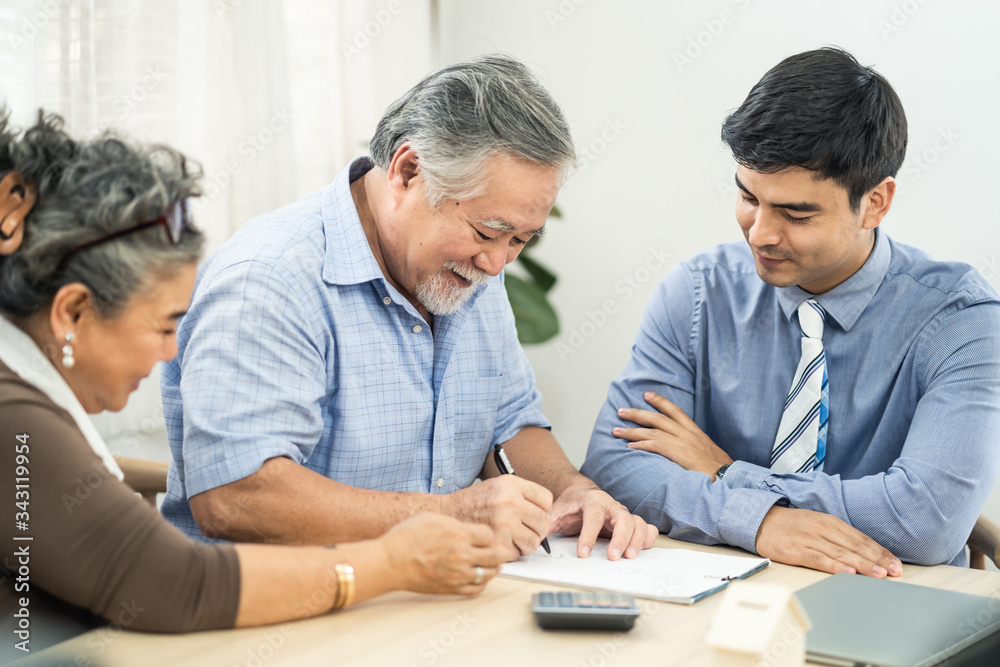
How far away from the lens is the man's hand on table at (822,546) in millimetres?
1355

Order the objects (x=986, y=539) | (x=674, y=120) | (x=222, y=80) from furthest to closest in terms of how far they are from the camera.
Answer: (x=674, y=120), (x=222, y=80), (x=986, y=539)

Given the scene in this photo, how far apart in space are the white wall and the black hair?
39.3 inches

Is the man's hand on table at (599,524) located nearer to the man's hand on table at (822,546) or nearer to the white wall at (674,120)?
the man's hand on table at (822,546)

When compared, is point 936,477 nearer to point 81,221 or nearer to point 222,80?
point 81,221

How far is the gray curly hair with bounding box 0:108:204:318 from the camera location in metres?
0.98

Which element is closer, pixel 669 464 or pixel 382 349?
pixel 382 349

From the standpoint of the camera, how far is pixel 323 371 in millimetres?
1409

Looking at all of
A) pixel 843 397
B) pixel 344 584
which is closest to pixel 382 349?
pixel 344 584

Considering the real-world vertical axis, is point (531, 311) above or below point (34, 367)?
below

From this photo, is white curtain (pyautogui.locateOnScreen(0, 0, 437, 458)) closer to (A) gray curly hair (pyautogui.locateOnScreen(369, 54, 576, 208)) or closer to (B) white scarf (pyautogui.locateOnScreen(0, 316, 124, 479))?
(A) gray curly hair (pyautogui.locateOnScreen(369, 54, 576, 208))

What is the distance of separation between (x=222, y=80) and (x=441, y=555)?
1795 millimetres

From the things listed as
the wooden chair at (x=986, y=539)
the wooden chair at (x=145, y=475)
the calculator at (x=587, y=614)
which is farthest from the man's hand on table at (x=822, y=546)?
the wooden chair at (x=145, y=475)

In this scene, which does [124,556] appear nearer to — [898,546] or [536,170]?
[536,170]

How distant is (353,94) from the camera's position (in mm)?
3004
